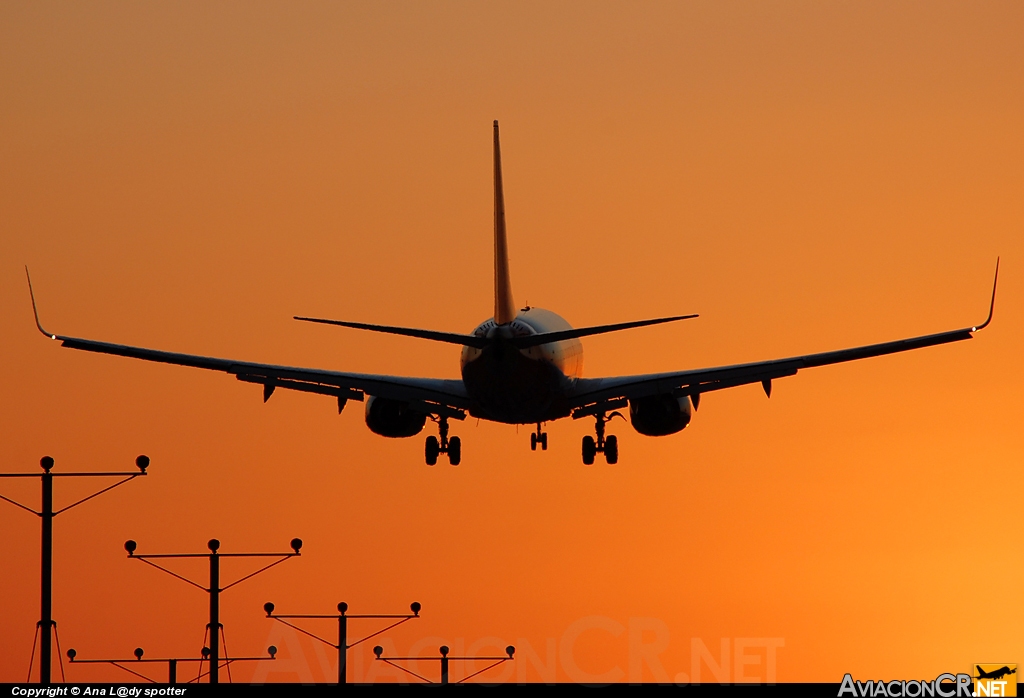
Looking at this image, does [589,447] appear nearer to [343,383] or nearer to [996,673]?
[343,383]

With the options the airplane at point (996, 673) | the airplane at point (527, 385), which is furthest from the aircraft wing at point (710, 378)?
the airplane at point (996, 673)

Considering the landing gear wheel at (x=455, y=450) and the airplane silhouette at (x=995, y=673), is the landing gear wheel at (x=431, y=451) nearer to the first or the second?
the landing gear wheel at (x=455, y=450)

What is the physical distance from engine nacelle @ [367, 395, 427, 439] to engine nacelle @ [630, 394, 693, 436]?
342 inches

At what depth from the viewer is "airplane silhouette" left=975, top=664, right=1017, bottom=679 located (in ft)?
241

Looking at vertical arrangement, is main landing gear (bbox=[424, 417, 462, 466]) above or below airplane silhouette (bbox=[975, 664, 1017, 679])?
above

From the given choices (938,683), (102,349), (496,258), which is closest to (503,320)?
(496,258)

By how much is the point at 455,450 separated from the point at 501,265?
7.66 metres

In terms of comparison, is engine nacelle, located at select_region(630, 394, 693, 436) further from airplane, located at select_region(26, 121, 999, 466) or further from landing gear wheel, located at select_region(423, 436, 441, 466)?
landing gear wheel, located at select_region(423, 436, 441, 466)

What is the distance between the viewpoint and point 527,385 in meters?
84.2

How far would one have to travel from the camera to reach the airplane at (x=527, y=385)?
279 ft

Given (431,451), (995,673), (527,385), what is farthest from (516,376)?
(995,673)

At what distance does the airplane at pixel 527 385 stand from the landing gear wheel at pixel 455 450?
0.04 m

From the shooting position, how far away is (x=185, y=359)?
9306 centimetres

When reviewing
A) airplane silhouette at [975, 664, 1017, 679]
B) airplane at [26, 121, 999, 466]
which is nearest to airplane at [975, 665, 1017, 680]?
airplane silhouette at [975, 664, 1017, 679]
